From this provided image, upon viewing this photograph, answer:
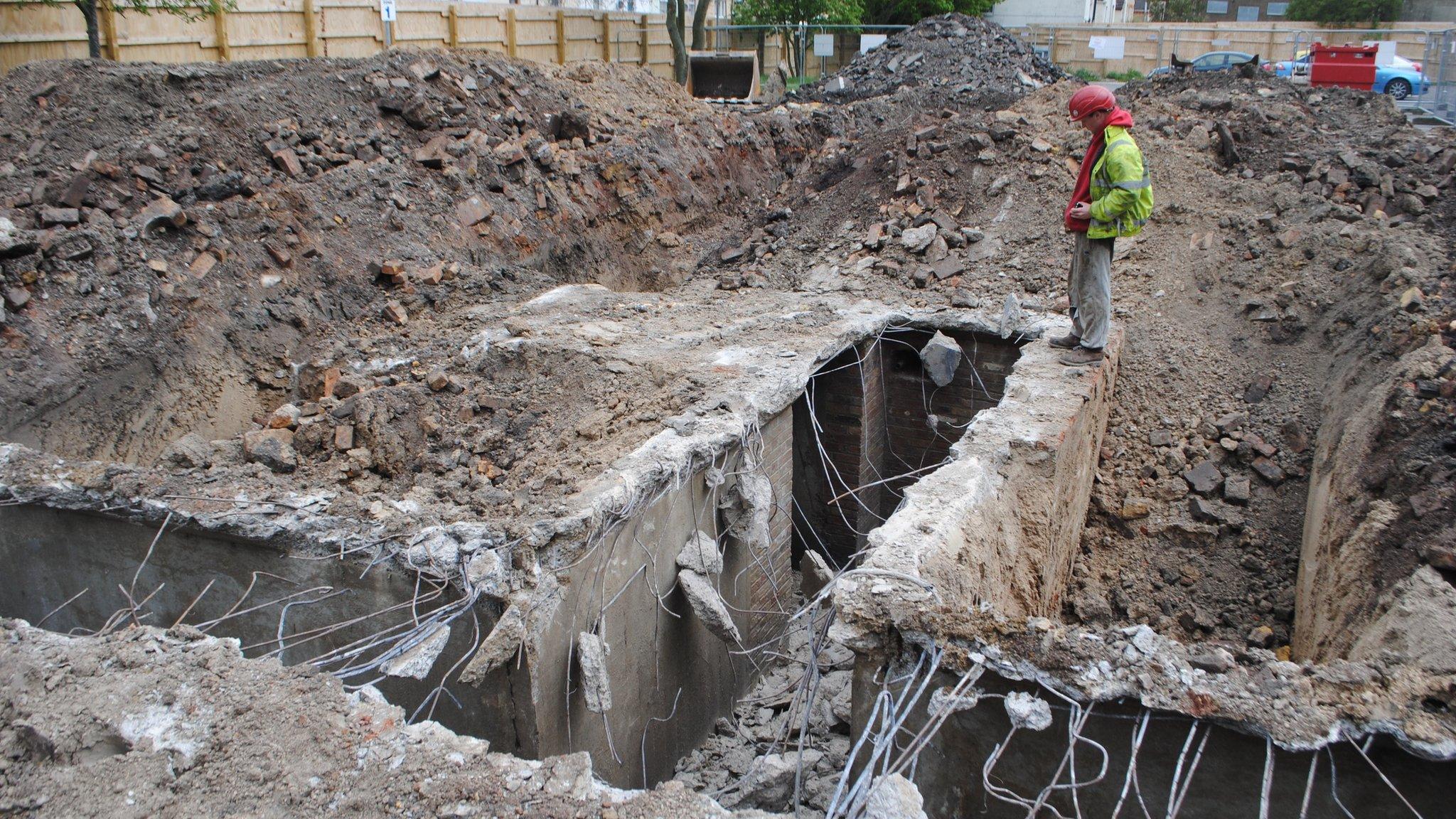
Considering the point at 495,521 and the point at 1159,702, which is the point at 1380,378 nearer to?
the point at 1159,702

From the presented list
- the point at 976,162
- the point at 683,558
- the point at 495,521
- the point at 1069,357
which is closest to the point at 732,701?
the point at 683,558

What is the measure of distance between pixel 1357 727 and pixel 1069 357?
3844 millimetres

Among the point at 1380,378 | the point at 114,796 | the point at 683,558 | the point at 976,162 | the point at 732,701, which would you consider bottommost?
the point at 732,701

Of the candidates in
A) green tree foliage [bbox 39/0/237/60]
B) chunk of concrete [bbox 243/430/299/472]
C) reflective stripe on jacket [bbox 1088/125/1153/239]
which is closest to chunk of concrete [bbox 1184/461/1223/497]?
reflective stripe on jacket [bbox 1088/125/1153/239]

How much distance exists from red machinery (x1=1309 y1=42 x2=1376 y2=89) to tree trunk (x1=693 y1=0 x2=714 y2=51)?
12.0 m

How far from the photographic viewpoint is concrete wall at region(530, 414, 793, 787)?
4305mm

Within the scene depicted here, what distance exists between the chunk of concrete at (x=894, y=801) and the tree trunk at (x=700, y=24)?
20.2 metres

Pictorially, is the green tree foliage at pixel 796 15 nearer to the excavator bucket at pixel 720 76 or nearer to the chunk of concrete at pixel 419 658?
the excavator bucket at pixel 720 76

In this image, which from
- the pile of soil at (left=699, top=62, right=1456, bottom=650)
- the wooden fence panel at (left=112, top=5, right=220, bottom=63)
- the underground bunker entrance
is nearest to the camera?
the underground bunker entrance

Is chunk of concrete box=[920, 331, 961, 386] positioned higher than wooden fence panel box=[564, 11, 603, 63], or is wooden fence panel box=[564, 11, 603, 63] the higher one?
wooden fence panel box=[564, 11, 603, 63]

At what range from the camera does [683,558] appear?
512 centimetres

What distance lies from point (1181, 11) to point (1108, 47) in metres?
21.1

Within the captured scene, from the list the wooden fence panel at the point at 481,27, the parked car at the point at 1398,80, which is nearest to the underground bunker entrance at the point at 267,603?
the wooden fence panel at the point at 481,27

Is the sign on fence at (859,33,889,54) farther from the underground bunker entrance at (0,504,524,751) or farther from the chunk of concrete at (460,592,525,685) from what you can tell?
the chunk of concrete at (460,592,525,685)
